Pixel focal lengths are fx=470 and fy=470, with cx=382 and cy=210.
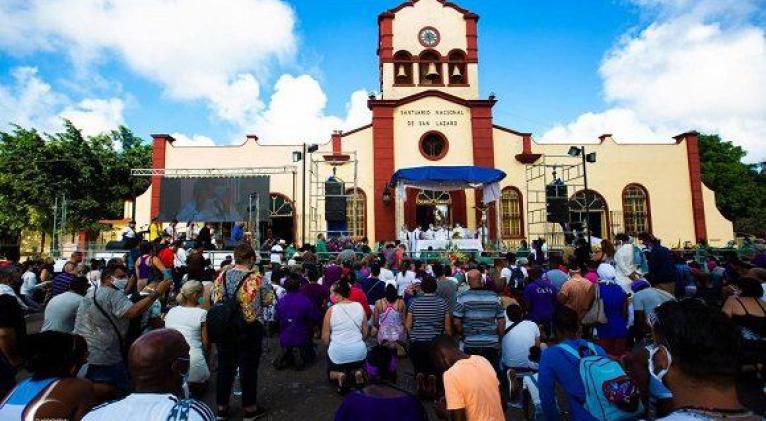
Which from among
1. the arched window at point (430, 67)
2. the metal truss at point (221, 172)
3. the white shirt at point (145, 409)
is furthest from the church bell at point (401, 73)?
the white shirt at point (145, 409)

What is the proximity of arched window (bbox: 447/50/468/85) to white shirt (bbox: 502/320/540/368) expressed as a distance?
65.3ft

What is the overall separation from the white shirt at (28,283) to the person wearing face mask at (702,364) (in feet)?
44.5

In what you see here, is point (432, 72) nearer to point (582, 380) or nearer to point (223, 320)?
point (223, 320)

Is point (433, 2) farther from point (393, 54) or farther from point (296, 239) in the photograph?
point (296, 239)

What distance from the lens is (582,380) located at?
9.93 ft

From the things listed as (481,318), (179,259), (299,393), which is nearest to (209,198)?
(179,259)

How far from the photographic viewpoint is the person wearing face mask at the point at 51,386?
2.45m

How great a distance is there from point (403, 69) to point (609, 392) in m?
22.1

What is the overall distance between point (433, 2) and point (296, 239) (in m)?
13.7

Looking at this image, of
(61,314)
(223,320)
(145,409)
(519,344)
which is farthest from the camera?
(61,314)

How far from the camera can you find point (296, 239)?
2223cm

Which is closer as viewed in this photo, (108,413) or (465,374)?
(108,413)

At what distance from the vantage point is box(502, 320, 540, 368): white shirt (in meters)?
5.06

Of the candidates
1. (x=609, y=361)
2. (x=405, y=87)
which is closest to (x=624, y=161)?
(x=405, y=87)
